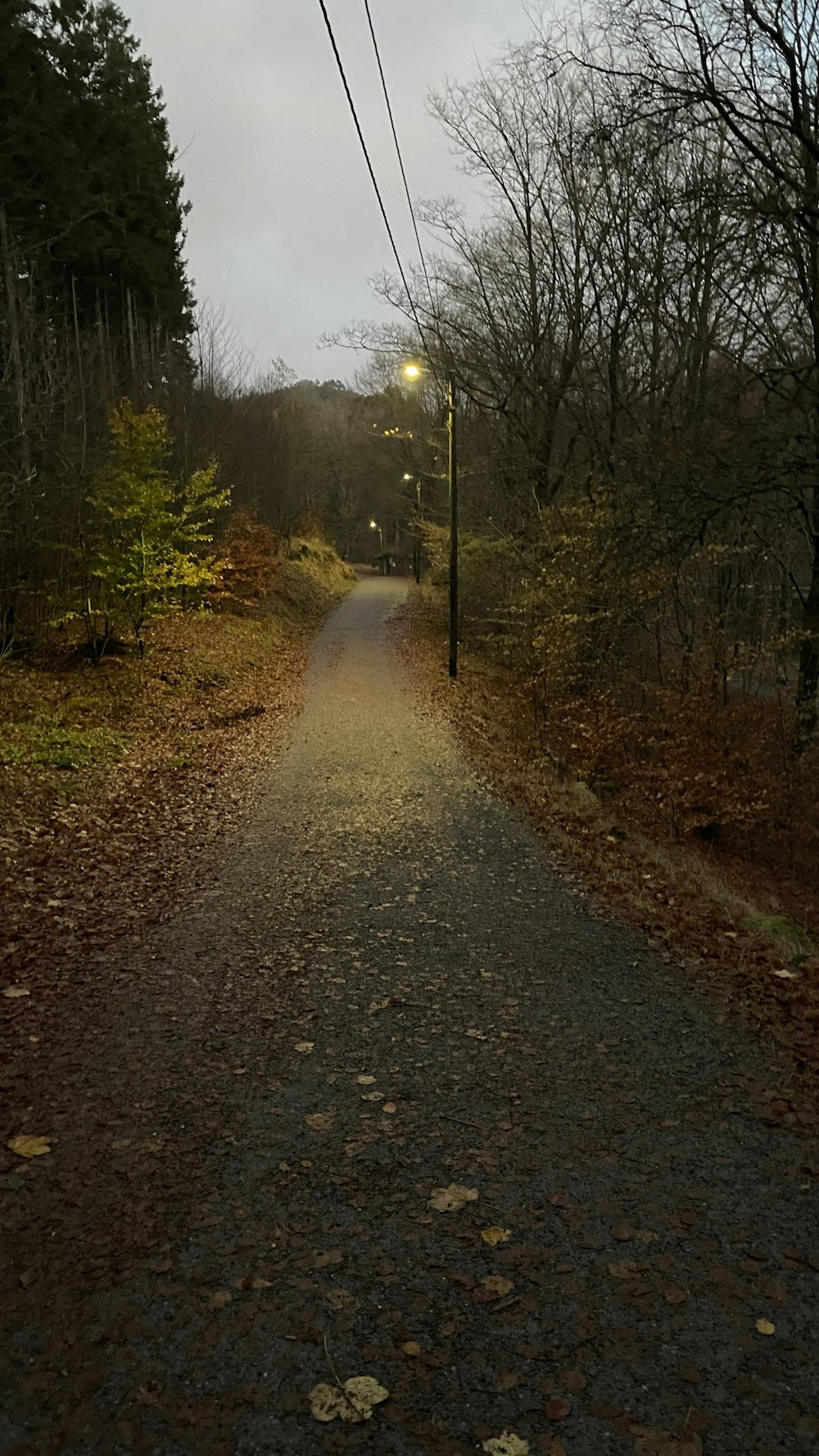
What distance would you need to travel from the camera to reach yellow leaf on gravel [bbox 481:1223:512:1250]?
10.9 feet

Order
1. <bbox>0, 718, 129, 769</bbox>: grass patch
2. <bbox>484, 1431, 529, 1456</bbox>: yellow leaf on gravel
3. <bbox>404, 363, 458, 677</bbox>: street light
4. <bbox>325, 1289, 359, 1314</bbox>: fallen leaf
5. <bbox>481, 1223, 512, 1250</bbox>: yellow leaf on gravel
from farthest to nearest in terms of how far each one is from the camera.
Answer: <bbox>404, 363, 458, 677</bbox>: street light → <bbox>0, 718, 129, 769</bbox>: grass patch → <bbox>481, 1223, 512, 1250</bbox>: yellow leaf on gravel → <bbox>325, 1289, 359, 1314</bbox>: fallen leaf → <bbox>484, 1431, 529, 1456</bbox>: yellow leaf on gravel

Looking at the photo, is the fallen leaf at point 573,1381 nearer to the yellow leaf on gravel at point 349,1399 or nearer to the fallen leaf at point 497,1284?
the fallen leaf at point 497,1284

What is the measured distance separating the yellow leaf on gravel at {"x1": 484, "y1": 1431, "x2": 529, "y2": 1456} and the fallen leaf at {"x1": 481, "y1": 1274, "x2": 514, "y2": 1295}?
552 millimetres

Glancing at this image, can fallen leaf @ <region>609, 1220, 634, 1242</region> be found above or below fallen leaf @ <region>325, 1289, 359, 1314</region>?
below

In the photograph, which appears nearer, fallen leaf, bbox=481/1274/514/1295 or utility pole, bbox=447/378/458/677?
fallen leaf, bbox=481/1274/514/1295

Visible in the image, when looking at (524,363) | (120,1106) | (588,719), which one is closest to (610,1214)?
(120,1106)

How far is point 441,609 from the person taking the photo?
34.8 metres

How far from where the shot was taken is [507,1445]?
97.7 inches

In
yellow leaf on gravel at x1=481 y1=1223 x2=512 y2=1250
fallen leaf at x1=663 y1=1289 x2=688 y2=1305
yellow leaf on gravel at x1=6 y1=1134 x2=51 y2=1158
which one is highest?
fallen leaf at x1=663 y1=1289 x2=688 y2=1305

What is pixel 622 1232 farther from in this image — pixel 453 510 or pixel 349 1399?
pixel 453 510

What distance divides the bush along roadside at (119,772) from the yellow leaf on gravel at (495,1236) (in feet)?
11.1

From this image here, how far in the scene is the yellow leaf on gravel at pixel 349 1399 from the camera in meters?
2.60

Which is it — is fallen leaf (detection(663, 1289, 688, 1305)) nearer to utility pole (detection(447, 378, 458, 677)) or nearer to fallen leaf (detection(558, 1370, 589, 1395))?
fallen leaf (detection(558, 1370, 589, 1395))

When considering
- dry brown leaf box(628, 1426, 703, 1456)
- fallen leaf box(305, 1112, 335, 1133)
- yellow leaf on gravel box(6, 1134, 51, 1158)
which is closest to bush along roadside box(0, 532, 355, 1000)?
yellow leaf on gravel box(6, 1134, 51, 1158)
